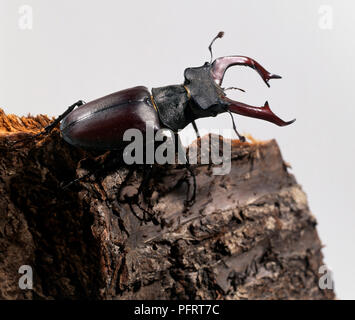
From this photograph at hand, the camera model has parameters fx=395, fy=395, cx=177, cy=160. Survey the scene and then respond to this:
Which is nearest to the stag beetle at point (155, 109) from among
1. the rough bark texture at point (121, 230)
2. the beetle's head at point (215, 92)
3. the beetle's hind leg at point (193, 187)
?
the beetle's head at point (215, 92)

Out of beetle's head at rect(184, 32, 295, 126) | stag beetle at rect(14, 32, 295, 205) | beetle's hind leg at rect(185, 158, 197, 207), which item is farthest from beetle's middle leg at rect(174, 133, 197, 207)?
beetle's head at rect(184, 32, 295, 126)

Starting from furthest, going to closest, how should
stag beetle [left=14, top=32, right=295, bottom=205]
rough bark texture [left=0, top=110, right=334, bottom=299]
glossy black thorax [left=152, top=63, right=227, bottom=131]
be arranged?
glossy black thorax [left=152, top=63, right=227, bottom=131] < stag beetle [left=14, top=32, right=295, bottom=205] < rough bark texture [left=0, top=110, right=334, bottom=299]

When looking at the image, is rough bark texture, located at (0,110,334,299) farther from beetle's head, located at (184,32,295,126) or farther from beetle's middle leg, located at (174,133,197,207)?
beetle's head, located at (184,32,295,126)

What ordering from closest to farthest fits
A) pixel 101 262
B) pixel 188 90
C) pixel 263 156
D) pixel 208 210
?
pixel 101 262 < pixel 208 210 < pixel 188 90 < pixel 263 156

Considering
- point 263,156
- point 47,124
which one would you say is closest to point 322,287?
point 263,156

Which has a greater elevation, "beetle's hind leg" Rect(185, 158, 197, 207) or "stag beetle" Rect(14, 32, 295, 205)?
"stag beetle" Rect(14, 32, 295, 205)

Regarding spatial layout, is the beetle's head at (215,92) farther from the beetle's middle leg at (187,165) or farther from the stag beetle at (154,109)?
the beetle's middle leg at (187,165)
